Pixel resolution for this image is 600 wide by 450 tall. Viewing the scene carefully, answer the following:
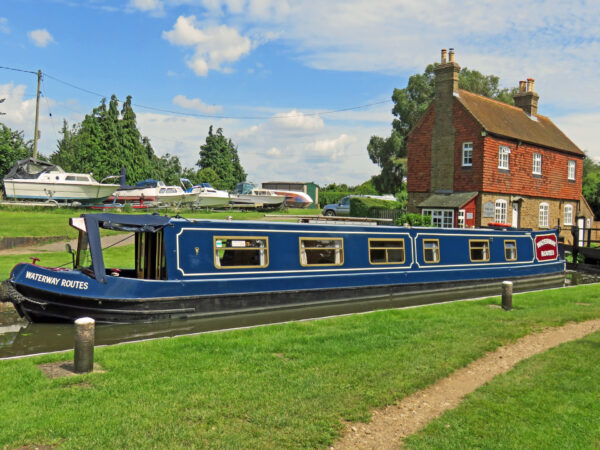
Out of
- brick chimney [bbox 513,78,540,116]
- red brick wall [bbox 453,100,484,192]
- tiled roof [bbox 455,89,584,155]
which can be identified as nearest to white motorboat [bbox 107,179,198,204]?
red brick wall [bbox 453,100,484,192]

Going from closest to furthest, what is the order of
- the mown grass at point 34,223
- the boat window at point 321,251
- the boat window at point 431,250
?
1. the boat window at point 321,251
2. the boat window at point 431,250
3. the mown grass at point 34,223

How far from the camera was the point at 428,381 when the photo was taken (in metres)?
6.48

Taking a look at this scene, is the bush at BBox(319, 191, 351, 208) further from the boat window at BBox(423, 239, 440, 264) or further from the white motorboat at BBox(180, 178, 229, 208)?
the boat window at BBox(423, 239, 440, 264)

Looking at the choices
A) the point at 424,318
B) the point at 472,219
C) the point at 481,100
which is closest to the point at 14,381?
the point at 424,318

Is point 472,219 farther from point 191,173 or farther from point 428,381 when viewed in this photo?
point 191,173

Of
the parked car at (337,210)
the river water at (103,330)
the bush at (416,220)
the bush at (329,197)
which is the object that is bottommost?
the river water at (103,330)

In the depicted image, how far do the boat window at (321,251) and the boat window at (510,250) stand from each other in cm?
835

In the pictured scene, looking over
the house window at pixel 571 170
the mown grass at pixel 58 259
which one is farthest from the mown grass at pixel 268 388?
the house window at pixel 571 170

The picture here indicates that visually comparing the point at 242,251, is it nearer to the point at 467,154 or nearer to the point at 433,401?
the point at 433,401

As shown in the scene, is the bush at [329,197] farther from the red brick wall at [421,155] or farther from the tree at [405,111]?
the red brick wall at [421,155]

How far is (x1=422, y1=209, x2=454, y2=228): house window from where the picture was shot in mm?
26906

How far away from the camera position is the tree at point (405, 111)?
49969 mm

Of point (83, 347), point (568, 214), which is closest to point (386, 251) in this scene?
point (83, 347)

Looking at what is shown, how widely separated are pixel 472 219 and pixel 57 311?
857 inches
